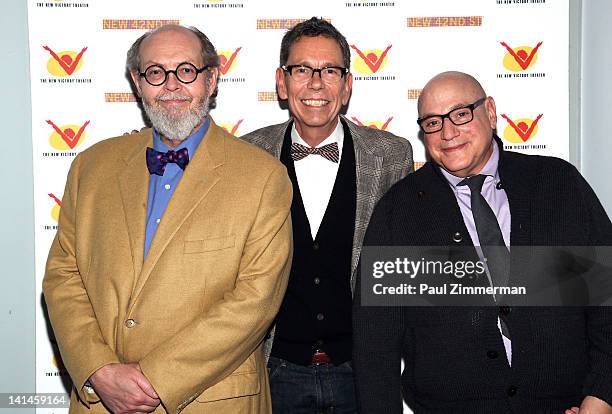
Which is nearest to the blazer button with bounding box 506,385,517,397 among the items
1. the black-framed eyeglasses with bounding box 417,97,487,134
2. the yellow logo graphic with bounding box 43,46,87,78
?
the black-framed eyeglasses with bounding box 417,97,487,134

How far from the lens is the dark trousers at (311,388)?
294cm

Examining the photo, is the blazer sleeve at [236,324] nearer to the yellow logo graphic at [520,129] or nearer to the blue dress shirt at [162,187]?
the blue dress shirt at [162,187]

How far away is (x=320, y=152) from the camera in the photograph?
3.05 metres

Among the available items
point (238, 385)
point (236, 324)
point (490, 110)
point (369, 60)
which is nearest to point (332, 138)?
point (490, 110)

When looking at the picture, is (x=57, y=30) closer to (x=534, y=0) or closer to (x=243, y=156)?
(x=243, y=156)

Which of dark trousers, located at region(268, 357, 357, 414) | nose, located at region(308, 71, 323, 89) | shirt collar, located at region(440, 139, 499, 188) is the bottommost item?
dark trousers, located at region(268, 357, 357, 414)

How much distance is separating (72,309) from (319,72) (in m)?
1.46

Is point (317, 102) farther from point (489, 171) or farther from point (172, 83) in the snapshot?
point (489, 171)

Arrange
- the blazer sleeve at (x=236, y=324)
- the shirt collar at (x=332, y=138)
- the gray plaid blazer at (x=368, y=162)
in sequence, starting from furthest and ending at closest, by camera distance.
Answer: the shirt collar at (x=332, y=138) → the gray plaid blazer at (x=368, y=162) → the blazer sleeve at (x=236, y=324)

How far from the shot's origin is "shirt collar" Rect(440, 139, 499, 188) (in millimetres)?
2670

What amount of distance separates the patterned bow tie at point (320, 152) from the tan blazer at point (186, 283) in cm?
40

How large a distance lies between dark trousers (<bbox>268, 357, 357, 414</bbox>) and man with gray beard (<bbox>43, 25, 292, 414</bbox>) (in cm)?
23

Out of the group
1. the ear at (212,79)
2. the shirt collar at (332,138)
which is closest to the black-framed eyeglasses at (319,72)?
the shirt collar at (332,138)

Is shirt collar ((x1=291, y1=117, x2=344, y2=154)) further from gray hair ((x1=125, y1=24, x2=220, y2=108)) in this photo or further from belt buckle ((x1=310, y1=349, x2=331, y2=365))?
belt buckle ((x1=310, y1=349, x2=331, y2=365))
